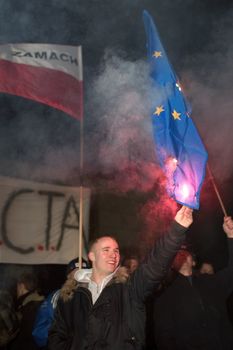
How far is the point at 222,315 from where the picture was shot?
124 inches

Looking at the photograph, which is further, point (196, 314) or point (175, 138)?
point (196, 314)

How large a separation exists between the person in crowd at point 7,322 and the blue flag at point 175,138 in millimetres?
1669

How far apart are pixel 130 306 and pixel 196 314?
0.90m

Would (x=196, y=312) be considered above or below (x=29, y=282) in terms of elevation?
below

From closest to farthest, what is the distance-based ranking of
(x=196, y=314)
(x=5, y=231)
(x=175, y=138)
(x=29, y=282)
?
(x=175, y=138) → (x=196, y=314) → (x=29, y=282) → (x=5, y=231)

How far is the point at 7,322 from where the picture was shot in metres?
3.28

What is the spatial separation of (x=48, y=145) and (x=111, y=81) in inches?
75.8

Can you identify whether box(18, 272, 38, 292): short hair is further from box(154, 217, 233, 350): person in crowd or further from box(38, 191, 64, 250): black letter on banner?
box(38, 191, 64, 250): black letter on banner

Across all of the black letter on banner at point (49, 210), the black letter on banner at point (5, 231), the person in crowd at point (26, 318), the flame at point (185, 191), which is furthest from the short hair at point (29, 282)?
the flame at point (185, 191)

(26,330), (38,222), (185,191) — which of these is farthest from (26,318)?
(38,222)

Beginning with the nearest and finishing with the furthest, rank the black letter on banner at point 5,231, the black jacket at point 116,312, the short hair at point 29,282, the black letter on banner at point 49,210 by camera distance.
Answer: the black jacket at point 116,312 → the short hair at point 29,282 → the black letter on banner at point 5,231 → the black letter on banner at point 49,210

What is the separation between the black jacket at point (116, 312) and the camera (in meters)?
2.35

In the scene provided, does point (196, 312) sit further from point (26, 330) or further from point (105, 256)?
point (26, 330)

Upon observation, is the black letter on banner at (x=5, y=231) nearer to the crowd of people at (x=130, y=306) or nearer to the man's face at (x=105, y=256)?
the crowd of people at (x=130, y=306)
